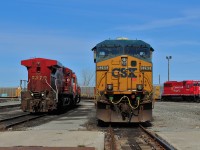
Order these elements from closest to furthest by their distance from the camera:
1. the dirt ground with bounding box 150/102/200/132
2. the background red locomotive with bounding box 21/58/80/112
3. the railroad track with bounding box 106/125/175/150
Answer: the railroad track with bounding box 106/125/175/150, the dirt ground with bounding box 150/102/200/132, the background red locomotive with bounding box 21/58/80/112

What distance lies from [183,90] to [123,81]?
148 ft

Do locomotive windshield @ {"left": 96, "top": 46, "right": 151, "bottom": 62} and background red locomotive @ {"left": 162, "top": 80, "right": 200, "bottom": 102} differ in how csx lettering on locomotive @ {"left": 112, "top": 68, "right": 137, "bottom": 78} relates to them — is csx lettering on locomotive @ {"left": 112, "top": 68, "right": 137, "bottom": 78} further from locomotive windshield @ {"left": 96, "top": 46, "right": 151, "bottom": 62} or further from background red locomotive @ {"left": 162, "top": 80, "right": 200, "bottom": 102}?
background red locomotive @ {"left": 162, "top": 80, "right": 200, "bottom": 102}

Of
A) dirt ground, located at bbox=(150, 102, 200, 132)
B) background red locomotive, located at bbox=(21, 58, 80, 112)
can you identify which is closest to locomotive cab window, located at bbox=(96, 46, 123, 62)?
dirt ground, located at bbox=(150, 102, 200, 132)

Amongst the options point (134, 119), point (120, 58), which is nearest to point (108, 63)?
point (120, 58)

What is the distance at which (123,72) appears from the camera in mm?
16938

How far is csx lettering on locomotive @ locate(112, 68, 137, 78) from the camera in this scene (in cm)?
1684

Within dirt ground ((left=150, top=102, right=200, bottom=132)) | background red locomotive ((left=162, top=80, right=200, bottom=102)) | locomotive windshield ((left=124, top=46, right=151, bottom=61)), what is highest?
locomotive windshield ((left=124, top=46, right=151, bottom=61))

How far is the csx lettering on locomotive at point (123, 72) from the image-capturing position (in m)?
16.8

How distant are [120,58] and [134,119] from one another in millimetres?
2769

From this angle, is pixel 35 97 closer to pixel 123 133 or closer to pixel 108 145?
pixel 123 133

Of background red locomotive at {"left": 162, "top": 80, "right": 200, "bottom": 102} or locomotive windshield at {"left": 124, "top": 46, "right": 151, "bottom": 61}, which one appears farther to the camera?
background red locomotive at {"left": 162, "top": 80, "right": 200, "bottom": 102}

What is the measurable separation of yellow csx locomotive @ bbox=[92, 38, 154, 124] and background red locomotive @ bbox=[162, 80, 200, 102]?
4256cm

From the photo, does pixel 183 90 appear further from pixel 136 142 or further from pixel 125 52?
pixel 136 142

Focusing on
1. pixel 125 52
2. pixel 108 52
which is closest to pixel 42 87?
pixel 108 52
